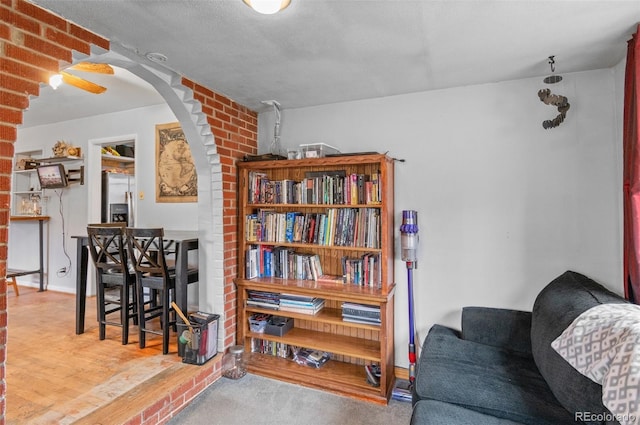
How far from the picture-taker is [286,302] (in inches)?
104

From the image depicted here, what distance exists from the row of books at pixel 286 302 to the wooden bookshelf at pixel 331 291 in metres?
0.03

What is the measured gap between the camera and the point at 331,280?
267 centimetres

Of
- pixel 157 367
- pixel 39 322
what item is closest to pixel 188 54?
pixel 157 367

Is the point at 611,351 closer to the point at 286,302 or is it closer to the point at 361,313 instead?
the point at 361,313

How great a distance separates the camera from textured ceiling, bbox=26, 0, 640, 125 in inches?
58.1

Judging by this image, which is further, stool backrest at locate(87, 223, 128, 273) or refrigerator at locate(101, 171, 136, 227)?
refrigerator at locate(101, 171, 136, 227)

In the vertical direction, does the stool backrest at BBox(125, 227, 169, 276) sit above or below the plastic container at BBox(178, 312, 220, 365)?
above

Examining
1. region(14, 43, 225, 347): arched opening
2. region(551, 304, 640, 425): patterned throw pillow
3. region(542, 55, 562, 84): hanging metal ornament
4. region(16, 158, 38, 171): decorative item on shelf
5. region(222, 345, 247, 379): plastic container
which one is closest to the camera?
region(551, 304, 640, 425): patterned throw pillow

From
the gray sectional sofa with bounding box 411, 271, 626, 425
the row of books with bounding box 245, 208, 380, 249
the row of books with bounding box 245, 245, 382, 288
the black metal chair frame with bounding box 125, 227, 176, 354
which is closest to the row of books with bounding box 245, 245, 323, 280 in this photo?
the row of books with bounding box 245, 245, 382, 288

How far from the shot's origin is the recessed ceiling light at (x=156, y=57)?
6.33ft

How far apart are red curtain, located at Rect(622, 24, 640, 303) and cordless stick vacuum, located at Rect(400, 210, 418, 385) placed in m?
1.14

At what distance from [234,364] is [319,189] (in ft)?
5.17

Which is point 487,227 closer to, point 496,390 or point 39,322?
point 496,390

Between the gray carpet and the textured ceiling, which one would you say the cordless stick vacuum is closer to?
the gray carpet
